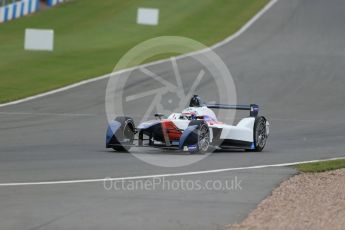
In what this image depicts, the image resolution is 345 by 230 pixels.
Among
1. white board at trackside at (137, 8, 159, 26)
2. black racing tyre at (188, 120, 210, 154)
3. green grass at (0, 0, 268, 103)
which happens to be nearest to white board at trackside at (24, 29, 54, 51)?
green grass at (0, 0, 268, 103)

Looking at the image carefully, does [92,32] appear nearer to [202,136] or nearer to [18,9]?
[18,9]

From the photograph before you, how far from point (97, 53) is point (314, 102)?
12.0m

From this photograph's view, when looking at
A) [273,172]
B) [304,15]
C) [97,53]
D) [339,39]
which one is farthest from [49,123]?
[304,15]

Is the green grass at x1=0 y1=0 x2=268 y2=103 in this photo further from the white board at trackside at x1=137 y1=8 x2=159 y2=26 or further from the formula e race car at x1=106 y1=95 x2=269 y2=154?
the formula e race car at x1=106 y1=95 x2=269 y2=154

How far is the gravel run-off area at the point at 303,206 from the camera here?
9.90 meters

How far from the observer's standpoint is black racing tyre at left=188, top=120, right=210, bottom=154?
15.7 metres

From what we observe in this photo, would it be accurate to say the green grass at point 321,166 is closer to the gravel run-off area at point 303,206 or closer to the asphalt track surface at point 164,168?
the asphalt track surface at point 164,168

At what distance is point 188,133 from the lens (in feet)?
51.0

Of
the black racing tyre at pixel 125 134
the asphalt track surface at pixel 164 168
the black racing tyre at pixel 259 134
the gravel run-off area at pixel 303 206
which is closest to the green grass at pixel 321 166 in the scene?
the asphalt track surface at pixel 164 168

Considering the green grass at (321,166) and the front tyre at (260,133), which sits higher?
the front tyre at (260,133)

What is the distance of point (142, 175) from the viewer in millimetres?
13188

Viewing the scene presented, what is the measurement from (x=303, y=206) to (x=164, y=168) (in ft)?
11.5

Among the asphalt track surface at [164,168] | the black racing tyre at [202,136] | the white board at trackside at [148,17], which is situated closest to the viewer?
the asphalt track surface at [164,168]

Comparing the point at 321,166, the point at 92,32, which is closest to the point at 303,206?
the point at 321,166
